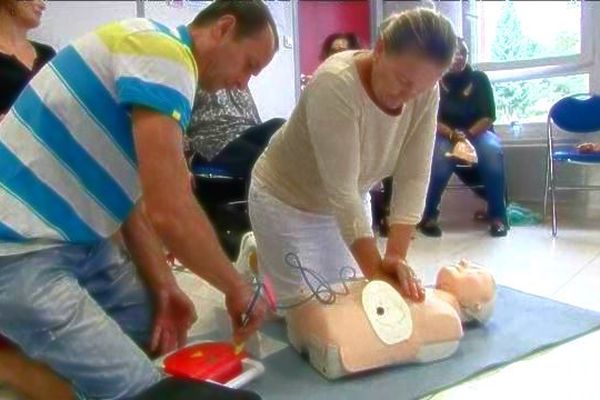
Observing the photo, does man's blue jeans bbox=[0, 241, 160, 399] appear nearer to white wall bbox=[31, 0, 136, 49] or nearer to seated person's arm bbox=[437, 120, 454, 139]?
white wall bbox=[31, 0, 136, 49]

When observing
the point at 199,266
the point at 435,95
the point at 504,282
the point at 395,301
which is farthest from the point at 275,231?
the point at 504,282

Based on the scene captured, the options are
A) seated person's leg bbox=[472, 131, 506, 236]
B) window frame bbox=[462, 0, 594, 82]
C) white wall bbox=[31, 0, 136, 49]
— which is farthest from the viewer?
window frame bbox=[462, 0, 594, 82]

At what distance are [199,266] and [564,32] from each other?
3147 millimetres

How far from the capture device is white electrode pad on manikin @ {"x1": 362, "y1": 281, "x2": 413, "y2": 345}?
56.4 inches

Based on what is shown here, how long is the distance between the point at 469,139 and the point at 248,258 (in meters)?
→ 1.78

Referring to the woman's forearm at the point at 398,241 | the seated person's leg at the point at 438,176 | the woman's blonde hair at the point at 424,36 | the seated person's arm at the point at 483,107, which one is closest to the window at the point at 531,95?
the seated person's arm at the point at 483,107

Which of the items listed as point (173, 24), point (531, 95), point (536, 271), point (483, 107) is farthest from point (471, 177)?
point (173, 24)

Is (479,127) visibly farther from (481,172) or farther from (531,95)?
(531,95)

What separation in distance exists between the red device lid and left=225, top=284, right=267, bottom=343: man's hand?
18 centimetres

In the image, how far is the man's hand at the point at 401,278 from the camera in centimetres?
150

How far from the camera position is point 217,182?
8.66ft

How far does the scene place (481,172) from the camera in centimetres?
325

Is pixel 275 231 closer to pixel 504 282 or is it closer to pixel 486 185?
pixel 504 282

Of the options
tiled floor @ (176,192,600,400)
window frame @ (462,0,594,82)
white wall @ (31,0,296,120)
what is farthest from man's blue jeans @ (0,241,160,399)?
window frame @ (462,0,594,82)
